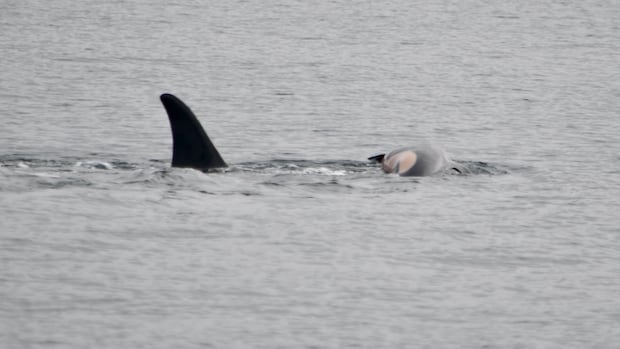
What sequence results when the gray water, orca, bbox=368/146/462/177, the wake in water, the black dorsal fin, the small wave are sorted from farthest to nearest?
1. the small wave
2. orca, bbox=368/146/462/177
3. the wake in water
4. the black dorsal fin
5. the gray water

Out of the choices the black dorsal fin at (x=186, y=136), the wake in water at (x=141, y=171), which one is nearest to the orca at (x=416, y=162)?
the wake in water at (x=141, y=171)

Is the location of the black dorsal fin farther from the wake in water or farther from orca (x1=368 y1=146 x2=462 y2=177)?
orca (x1=368 y1=146 x2=462 y2=177)

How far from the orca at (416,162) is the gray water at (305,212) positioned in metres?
0.17

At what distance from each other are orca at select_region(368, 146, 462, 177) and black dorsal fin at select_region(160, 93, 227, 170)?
262 cm

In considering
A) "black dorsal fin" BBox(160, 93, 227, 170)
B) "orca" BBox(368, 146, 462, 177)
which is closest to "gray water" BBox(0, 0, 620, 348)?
"orca" BBox(368, 146, 462, 177)

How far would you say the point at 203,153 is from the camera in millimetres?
18625

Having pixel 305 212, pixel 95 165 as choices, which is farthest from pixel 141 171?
pixel 305 212

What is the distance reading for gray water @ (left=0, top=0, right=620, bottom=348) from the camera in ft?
42.4

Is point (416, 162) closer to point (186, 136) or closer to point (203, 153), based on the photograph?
point (203, 153)

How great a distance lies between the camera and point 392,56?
1662 inches

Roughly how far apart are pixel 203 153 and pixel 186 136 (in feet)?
1.36

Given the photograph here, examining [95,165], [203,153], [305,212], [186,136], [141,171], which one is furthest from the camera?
[95,165]

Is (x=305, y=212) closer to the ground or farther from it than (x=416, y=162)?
closer to the ground

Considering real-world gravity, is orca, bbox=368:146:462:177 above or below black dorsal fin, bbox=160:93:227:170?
above
